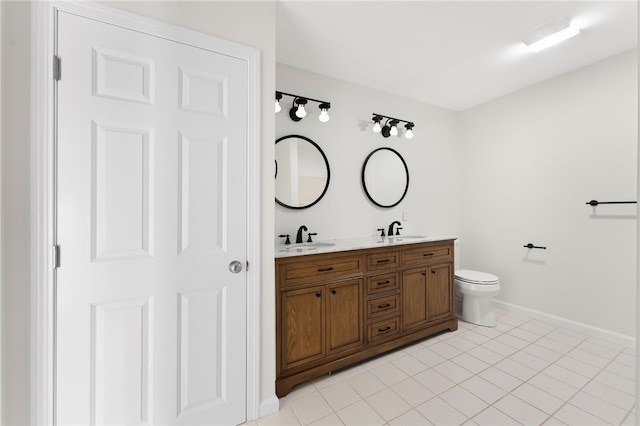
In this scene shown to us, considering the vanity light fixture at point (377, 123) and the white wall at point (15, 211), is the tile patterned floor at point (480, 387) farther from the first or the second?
the vanity light fixture at point (377, 123)

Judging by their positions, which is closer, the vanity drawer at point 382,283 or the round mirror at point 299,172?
the vanity drawer at point 382,283

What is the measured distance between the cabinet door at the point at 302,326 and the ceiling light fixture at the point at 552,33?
251 centimetres

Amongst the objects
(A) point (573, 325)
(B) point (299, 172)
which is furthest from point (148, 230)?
(A) point (573, 325)

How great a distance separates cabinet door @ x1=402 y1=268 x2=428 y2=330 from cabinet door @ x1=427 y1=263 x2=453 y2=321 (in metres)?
0.07

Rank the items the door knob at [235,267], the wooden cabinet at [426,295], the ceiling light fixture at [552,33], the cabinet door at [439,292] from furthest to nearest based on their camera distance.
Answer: the cabinet door at [439,292]
the wooden cabinet at [426,295]
the ceiling light fixture at [552,33]
the door knob at [235,267]

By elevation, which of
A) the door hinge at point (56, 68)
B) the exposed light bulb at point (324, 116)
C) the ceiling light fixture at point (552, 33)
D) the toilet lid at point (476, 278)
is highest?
the ceiling light fixture at point (552, 33)

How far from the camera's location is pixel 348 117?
9.50ft

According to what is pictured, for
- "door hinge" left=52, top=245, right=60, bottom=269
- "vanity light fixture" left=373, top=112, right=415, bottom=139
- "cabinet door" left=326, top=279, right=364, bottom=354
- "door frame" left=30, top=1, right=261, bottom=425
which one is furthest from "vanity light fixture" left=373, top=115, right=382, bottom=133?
"door hinge" left=52, top=245, right=60, bottom=269

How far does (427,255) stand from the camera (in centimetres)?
266

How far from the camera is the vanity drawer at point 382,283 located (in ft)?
7.49

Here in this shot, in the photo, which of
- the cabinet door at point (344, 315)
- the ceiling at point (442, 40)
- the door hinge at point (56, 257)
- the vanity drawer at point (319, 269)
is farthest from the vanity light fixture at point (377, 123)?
the door hinge at point (56, 257)

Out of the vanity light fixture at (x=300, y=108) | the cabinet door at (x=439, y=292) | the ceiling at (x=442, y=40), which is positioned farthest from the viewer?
the cabinet door at (x=439, y=292)

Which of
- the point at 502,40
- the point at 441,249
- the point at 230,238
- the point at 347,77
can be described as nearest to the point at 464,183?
the point at 441,249

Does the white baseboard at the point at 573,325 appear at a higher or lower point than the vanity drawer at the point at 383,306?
lower
